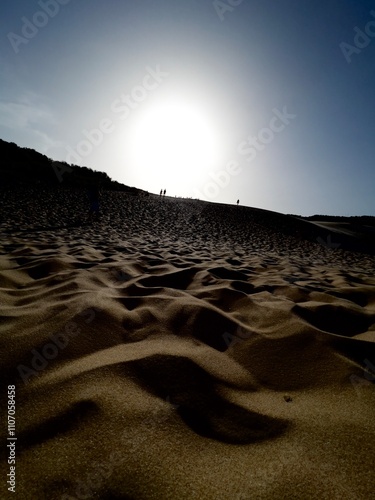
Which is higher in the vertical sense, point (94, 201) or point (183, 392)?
point (94, 201)

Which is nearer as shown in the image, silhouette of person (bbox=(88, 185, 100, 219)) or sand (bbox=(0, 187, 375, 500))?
sand (bbox=(0, 187, 375, 500))

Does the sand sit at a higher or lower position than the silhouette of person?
lower

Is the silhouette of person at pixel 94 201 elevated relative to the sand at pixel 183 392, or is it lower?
elevated

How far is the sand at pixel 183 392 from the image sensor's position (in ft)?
2.62

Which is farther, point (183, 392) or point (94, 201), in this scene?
point (94, 201)

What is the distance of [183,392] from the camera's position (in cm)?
117

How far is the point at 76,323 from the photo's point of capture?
5.39ft

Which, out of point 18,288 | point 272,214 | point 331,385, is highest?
point 272,214

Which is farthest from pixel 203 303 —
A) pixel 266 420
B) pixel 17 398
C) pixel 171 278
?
pixel 17 398

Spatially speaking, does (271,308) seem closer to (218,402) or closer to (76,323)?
(218,402)

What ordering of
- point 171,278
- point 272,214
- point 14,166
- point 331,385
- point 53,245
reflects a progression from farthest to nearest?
1. point 272,214
2. point 14,166
3. point 53,245
4. point 171,278
5. point 331,385

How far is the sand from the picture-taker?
0.80 metres

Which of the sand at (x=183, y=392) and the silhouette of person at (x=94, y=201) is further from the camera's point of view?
the silhouette of person at (x=94, y=201)

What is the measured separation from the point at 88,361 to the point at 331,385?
1211mm
